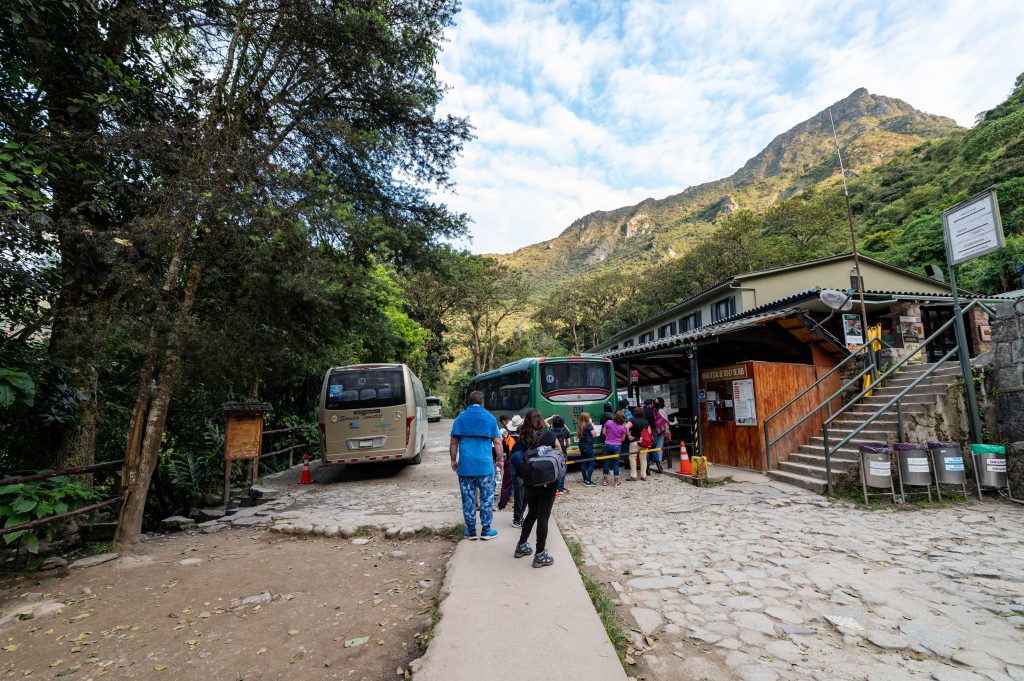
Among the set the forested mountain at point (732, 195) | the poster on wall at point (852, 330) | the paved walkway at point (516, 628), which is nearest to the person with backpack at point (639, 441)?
the paved walkway at point (516, 628)

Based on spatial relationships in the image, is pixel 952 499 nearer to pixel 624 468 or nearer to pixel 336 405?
pixel 624 468

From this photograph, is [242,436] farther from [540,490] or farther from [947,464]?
[947,464]

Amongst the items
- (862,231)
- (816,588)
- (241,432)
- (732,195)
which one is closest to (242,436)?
(241,432)

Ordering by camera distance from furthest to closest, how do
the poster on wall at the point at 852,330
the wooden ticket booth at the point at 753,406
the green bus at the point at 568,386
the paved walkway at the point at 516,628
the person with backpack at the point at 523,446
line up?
the poster on wall at the point at 852,330, the green bus at the point at 568,386, the wooden ticket booth at the point at 753,406, the person with backpack at the point at 523,446, the paved walkway at the point at 516,628

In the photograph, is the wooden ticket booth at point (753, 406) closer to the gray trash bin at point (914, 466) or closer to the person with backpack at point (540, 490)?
the gray trash bin at point (914, 466)

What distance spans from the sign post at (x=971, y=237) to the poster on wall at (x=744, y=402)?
3.35 meters

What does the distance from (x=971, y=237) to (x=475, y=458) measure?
875 cm

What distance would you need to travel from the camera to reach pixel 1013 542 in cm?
516

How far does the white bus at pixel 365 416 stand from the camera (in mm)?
9641

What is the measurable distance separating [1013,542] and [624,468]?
709 centimetres

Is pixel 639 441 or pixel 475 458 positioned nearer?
pixel 475 458

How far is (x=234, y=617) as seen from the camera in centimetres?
374

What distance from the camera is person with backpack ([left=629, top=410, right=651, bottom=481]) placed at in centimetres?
988

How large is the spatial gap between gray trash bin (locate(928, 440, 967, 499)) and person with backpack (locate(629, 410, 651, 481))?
4611mm
